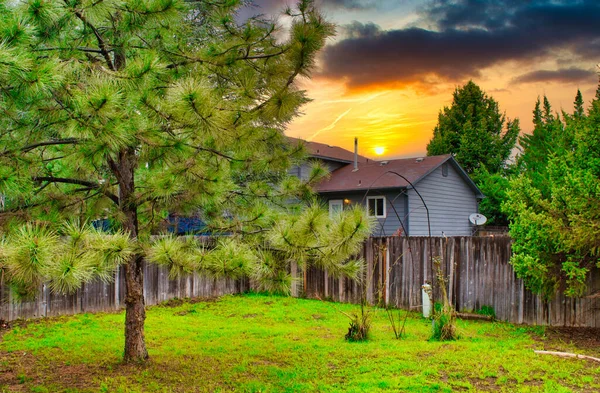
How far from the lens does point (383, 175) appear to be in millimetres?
18062

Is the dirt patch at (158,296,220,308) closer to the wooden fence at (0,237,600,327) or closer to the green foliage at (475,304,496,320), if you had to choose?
the wooden fence at (0,237,600,327)

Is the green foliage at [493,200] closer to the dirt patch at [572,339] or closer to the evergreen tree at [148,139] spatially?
the dirt patch at [572,339]

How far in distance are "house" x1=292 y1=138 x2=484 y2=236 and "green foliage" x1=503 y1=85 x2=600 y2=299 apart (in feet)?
30.2

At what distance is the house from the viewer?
57.5 ft

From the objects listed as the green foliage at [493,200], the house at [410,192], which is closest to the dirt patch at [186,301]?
the house at [410,192]

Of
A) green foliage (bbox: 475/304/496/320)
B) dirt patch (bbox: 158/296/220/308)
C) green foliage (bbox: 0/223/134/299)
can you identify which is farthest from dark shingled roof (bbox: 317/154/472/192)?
green foliage (bbox: 0/223/134/299)

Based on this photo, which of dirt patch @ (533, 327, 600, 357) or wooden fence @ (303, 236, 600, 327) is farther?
wooden fence @ (303, 236, 600, 327)

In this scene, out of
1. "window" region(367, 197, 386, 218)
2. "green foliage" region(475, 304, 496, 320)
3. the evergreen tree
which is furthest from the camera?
"window" region(367, 197, 386, 218)

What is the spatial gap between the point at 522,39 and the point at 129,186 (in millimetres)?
9572

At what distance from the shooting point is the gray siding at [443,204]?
18.0m

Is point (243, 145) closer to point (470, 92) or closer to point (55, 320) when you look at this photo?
point (55, 320)

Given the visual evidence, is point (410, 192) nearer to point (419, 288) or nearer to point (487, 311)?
point (419, 288)

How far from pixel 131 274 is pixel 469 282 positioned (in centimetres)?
605

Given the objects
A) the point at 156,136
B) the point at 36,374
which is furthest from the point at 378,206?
the point at 156,136
